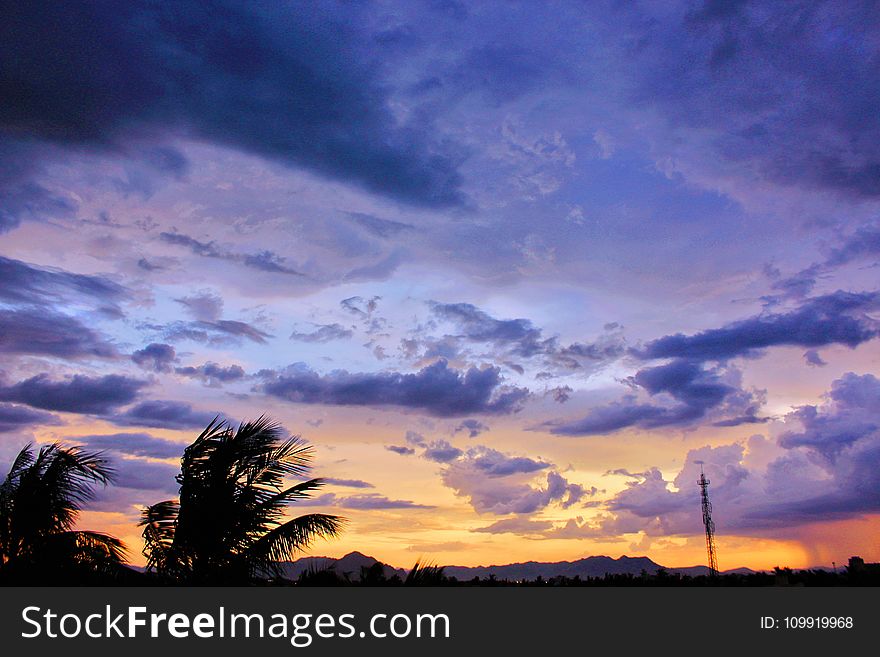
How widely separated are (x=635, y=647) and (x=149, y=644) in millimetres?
6732

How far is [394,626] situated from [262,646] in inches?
71.9

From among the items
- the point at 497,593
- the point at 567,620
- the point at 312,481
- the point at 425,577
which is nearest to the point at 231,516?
the point at 312,481

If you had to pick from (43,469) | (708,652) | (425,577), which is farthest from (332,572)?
(43,469)

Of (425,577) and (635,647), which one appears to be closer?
(635,647)

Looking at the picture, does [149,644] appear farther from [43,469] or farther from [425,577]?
[43,469]

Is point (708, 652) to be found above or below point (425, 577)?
below

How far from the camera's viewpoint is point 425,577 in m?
12.6

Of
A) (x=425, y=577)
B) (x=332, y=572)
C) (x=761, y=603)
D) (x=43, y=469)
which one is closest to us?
(x=761, y=603)

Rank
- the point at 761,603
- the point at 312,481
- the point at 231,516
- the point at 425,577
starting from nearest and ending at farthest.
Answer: the point at 761,603
the point at 425,577
the point at 231,516
the point at 312,481

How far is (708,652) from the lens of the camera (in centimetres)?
988

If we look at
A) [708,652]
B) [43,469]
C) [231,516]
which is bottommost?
[708,652]

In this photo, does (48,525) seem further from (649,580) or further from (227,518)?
(649,580)

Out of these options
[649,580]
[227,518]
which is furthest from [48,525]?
[649,580]

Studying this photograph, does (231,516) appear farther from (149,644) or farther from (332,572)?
(149,644)
